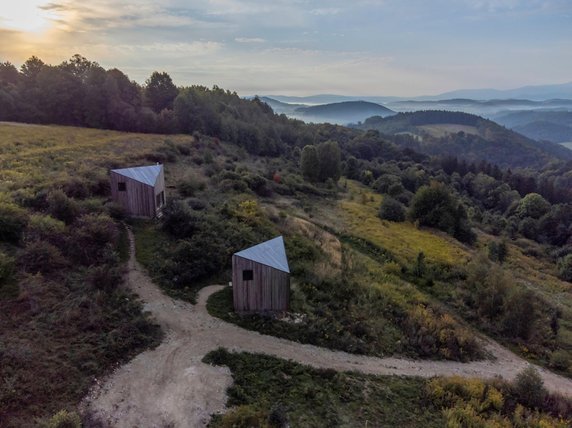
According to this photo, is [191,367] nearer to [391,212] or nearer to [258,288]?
[258,288]

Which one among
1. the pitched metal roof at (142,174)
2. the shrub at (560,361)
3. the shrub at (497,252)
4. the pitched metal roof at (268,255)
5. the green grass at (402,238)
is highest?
the pitched metal roof at (142,174)

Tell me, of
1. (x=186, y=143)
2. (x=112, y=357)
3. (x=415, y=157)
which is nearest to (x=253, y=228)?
(x=112, y=357)

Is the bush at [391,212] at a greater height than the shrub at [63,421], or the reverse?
the shrub at [63,421]

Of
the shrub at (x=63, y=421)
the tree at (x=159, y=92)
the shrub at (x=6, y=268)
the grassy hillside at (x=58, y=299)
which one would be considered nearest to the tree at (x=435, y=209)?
the grassy hillside at (x=58, y=299)

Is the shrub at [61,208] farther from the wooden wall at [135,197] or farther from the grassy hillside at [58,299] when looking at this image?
the wooden wall at [135,197]

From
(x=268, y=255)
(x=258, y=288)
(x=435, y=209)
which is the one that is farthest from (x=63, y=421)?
(x=435, y=209)

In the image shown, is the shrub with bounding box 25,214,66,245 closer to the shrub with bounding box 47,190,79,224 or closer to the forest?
the forest
